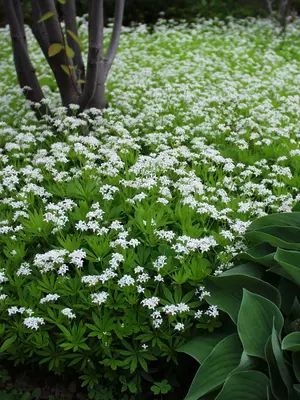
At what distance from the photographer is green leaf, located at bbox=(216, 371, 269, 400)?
10.5 feet

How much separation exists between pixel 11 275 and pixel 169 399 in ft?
4.65

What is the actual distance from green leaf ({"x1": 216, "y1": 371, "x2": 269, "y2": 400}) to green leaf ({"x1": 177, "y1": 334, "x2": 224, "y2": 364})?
37 cm

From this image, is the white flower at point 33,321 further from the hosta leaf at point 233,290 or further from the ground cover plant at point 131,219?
the hosta leaf at point 233,290

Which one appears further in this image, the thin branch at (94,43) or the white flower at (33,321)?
the thin branch at (94,43)

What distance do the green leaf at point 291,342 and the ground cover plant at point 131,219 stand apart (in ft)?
1.87

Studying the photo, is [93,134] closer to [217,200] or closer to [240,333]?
[217,200]

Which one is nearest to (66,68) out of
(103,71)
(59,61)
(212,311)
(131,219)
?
(59,61)

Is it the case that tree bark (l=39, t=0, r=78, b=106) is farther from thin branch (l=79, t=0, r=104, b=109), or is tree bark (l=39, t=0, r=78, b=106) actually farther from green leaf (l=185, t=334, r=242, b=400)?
green leaf (l=185, t=334, r=242, b=400)

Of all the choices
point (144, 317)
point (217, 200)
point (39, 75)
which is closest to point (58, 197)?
point (217, 200)

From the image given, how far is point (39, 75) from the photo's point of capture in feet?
32.3

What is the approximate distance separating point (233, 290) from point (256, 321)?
408mm

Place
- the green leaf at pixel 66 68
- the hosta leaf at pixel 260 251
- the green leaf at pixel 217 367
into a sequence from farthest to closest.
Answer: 1. the green leaf at pixel 66 68
2. the hosta leaf at pixel 260 251
3. the green leaf at pixel 217 367

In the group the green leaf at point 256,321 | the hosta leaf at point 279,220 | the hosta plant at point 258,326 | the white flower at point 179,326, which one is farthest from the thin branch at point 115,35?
the green leaf at point 256,321

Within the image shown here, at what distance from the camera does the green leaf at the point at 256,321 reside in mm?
3379
